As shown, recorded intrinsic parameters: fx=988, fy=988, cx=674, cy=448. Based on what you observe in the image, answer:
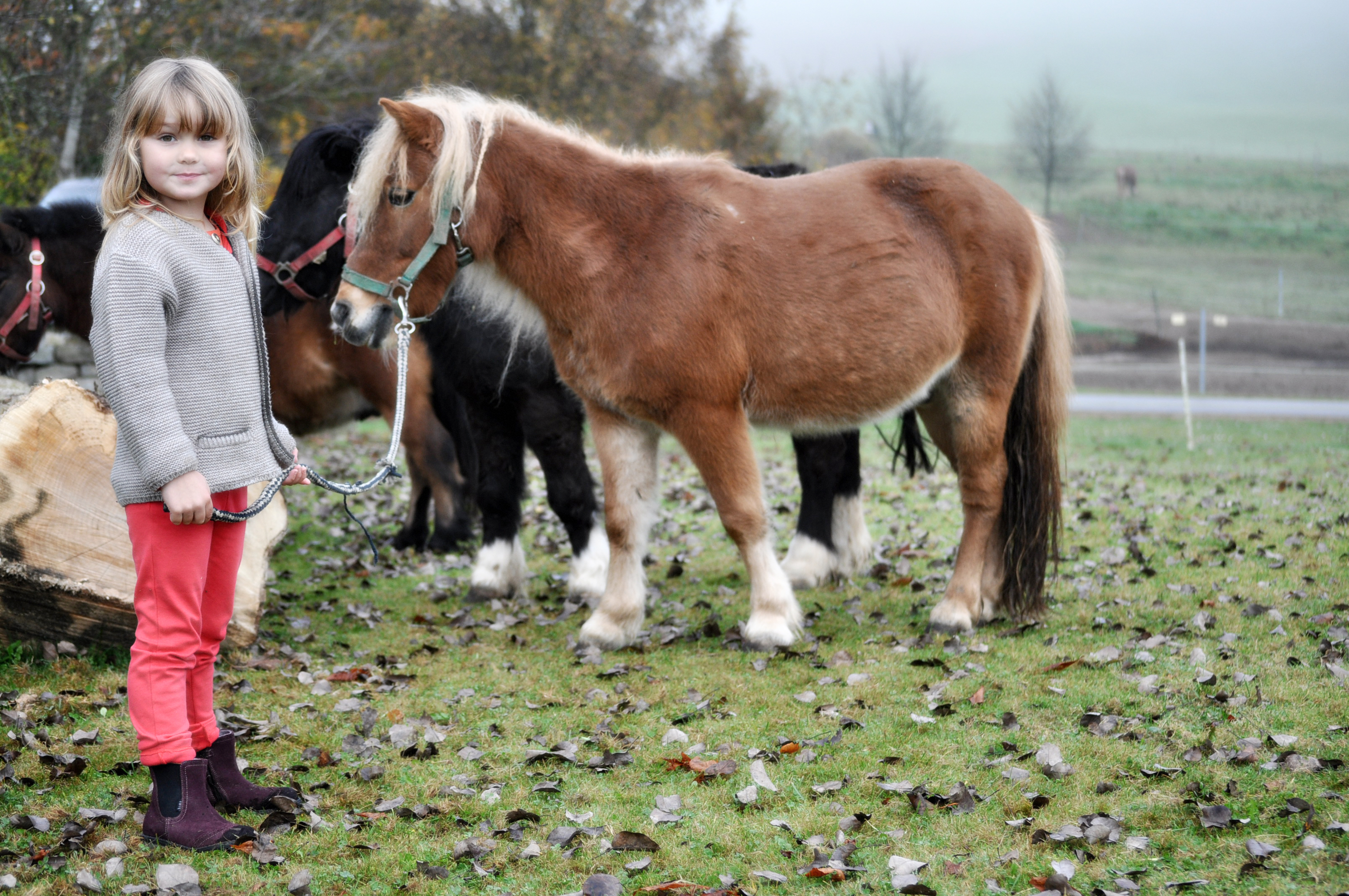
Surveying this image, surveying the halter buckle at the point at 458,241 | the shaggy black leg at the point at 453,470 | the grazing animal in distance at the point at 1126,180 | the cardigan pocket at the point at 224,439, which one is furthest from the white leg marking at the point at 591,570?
the grazing animal in distance at the point at 1126,180

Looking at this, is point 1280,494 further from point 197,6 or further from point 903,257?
point 197,6

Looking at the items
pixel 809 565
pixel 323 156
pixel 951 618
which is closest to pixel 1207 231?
pixel 809 565

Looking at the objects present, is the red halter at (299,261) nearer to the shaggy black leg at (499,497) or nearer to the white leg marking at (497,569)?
the shaggy black leg at (499,497)

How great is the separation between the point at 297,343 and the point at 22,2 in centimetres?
472

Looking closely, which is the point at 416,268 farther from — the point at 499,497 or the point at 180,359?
the point at 499,497

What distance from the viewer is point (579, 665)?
4.64 m

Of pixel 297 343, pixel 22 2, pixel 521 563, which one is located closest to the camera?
pixel 521 563

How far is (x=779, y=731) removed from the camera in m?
3.76

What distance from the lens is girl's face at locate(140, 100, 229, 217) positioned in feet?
8.79

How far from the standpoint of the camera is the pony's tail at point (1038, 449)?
497cm

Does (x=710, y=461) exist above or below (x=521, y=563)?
above

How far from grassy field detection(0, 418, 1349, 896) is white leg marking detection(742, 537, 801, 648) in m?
0.14

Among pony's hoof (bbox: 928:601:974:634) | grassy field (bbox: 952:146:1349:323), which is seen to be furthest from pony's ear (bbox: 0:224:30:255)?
grassy field (bbox: 952:146:1349:323)

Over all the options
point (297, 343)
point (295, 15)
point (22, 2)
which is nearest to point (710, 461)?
point (297, 343)
